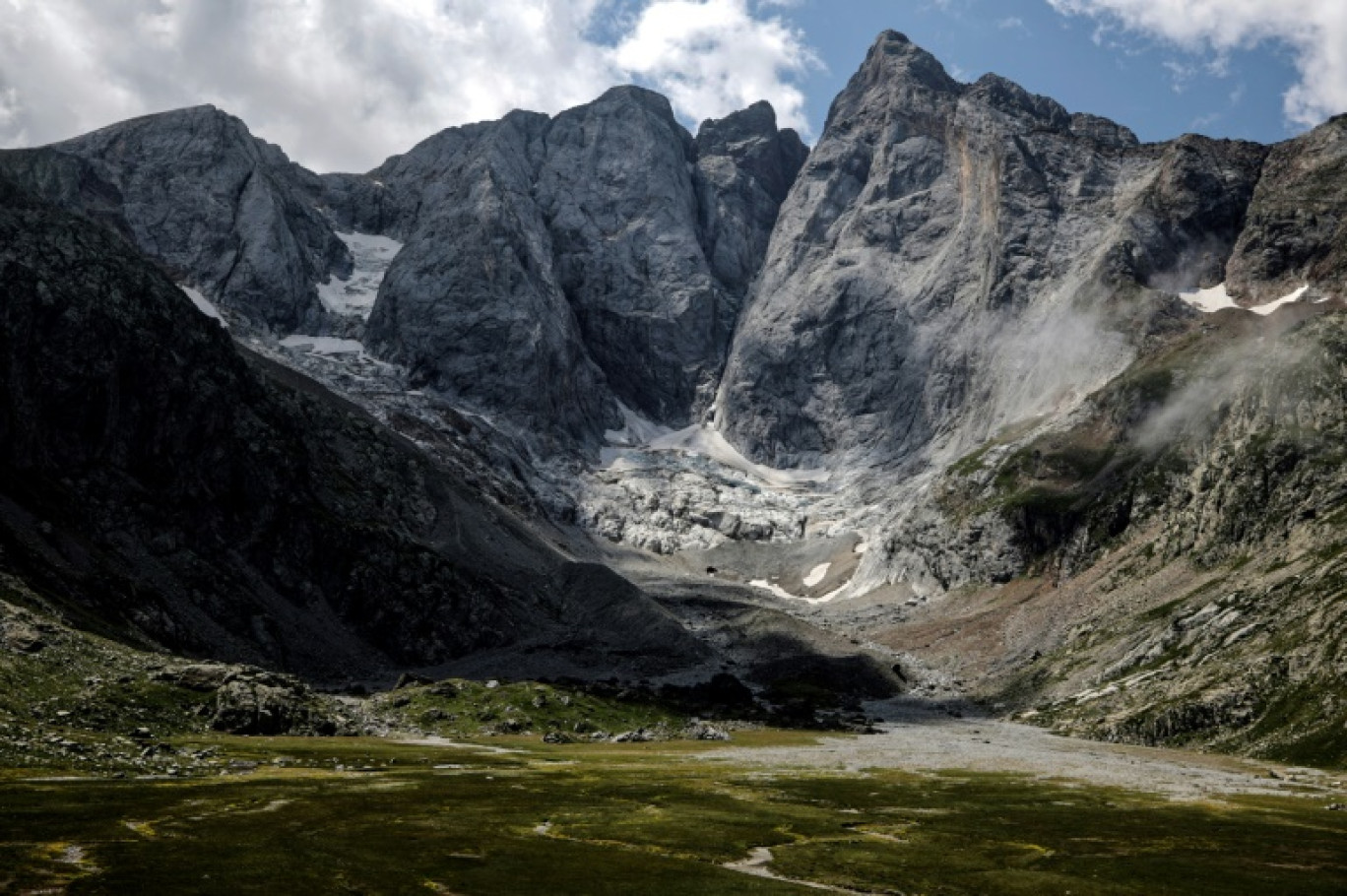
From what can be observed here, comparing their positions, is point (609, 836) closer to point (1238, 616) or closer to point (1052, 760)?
point (1052, 760)

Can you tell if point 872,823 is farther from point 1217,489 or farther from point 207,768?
point 1217,489

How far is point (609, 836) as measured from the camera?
48531 mm

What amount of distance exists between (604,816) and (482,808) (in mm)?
6704

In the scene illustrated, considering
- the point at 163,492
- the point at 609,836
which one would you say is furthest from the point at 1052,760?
the point at 163,492

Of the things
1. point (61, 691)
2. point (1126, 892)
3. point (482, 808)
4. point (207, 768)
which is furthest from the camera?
point (61, 691)

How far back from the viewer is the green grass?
35094 millimetres

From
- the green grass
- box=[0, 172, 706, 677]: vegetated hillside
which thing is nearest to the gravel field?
the green grass

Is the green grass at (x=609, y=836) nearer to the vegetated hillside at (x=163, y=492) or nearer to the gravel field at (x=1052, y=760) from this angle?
the gravel field at (x=1052, y=760)

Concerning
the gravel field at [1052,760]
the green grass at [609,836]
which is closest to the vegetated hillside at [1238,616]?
the gravel field at [1052,760]

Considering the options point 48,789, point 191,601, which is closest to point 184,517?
point 191,601

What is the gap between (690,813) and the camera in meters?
56.4

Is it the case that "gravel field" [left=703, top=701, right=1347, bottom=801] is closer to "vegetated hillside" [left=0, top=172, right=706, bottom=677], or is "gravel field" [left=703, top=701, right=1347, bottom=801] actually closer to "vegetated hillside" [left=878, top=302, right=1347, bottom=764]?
"vegetated hillside" [left=878, top=302, right=1347, bottom=764]

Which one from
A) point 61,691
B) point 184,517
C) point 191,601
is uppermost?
point 184,517

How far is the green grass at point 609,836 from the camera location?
3509cm
